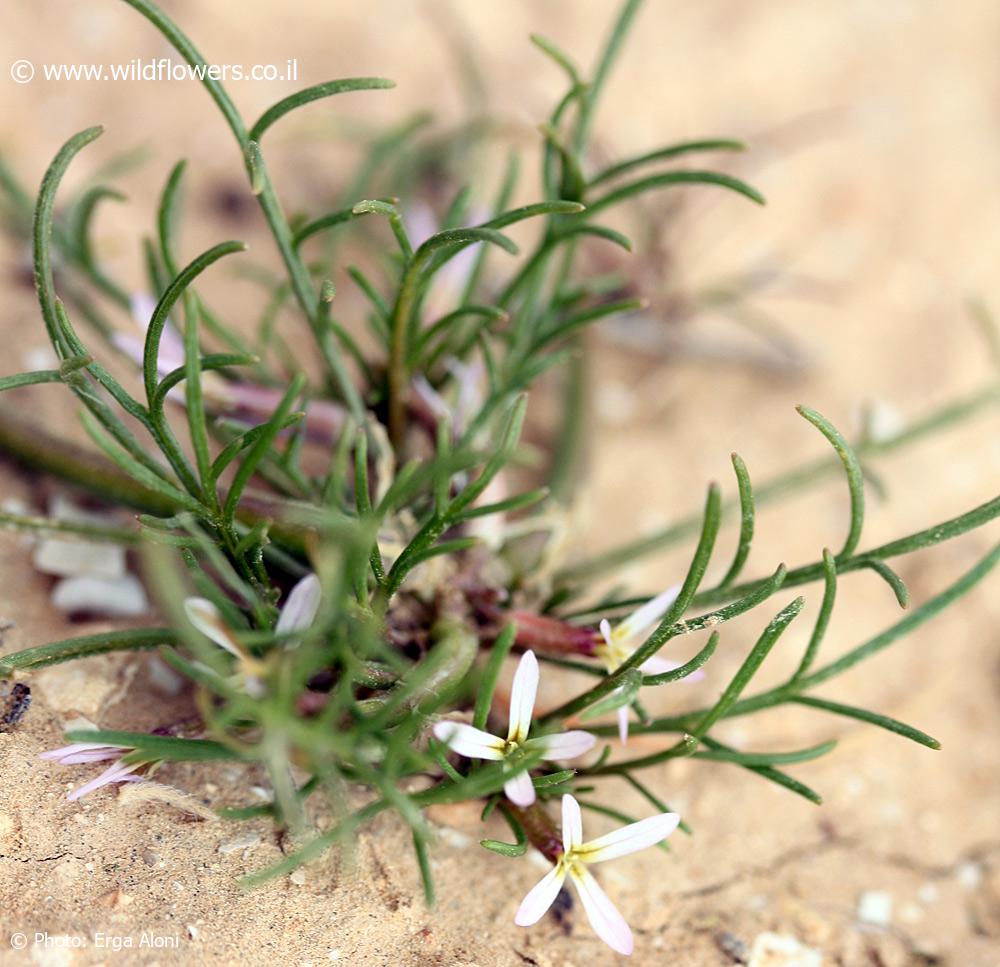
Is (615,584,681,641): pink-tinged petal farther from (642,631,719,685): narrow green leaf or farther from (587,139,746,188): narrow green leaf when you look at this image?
(587,139,746,188): narrow green leaf

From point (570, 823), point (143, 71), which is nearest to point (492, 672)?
point (570, 823)

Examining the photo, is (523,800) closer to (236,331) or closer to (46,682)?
(46,682)

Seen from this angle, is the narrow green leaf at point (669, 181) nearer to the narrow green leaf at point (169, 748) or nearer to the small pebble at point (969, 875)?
the narrow green leaf at point (169, 748)

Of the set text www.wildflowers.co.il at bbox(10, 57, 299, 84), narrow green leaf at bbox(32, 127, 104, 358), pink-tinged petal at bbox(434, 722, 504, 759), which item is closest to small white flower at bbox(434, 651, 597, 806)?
pink-tinged petal at bbox(434, 722, 504, 759)

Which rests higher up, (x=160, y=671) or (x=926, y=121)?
(x=926, y=121)

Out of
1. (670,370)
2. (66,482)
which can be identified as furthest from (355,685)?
(670,370)
